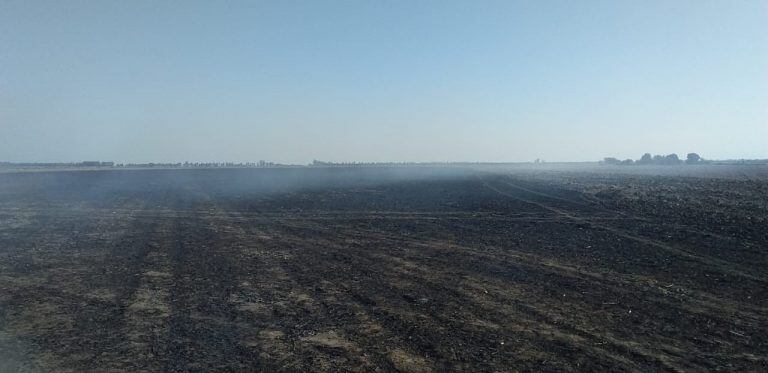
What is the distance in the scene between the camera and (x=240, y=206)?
935 inches

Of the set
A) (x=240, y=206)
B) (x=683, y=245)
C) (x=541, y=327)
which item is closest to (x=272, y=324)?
(x=541, y=327)

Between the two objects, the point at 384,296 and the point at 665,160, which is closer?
the point at 384,296

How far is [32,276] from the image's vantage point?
937 cm

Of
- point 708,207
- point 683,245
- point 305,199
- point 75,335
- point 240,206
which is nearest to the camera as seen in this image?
point 75,335

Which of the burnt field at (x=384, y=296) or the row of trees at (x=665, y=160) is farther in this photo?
the row of trees at (x=665, y=160)

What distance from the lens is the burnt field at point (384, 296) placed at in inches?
220

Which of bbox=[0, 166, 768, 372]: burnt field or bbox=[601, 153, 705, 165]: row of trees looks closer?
bbox=[0, 166, 768, 372]: burnt field

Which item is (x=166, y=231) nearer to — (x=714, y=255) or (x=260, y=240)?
(x=260, y=240)

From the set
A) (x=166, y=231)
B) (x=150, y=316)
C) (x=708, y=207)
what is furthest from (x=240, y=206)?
(x=708, y=207)

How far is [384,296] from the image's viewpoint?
317 inches

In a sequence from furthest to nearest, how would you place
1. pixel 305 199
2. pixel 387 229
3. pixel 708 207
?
pixel 305 199
pixel 708 207
pixel 387 229

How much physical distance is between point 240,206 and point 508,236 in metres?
14.2

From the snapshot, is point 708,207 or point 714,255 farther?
point 708,207

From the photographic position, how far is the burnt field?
558 centimetres
